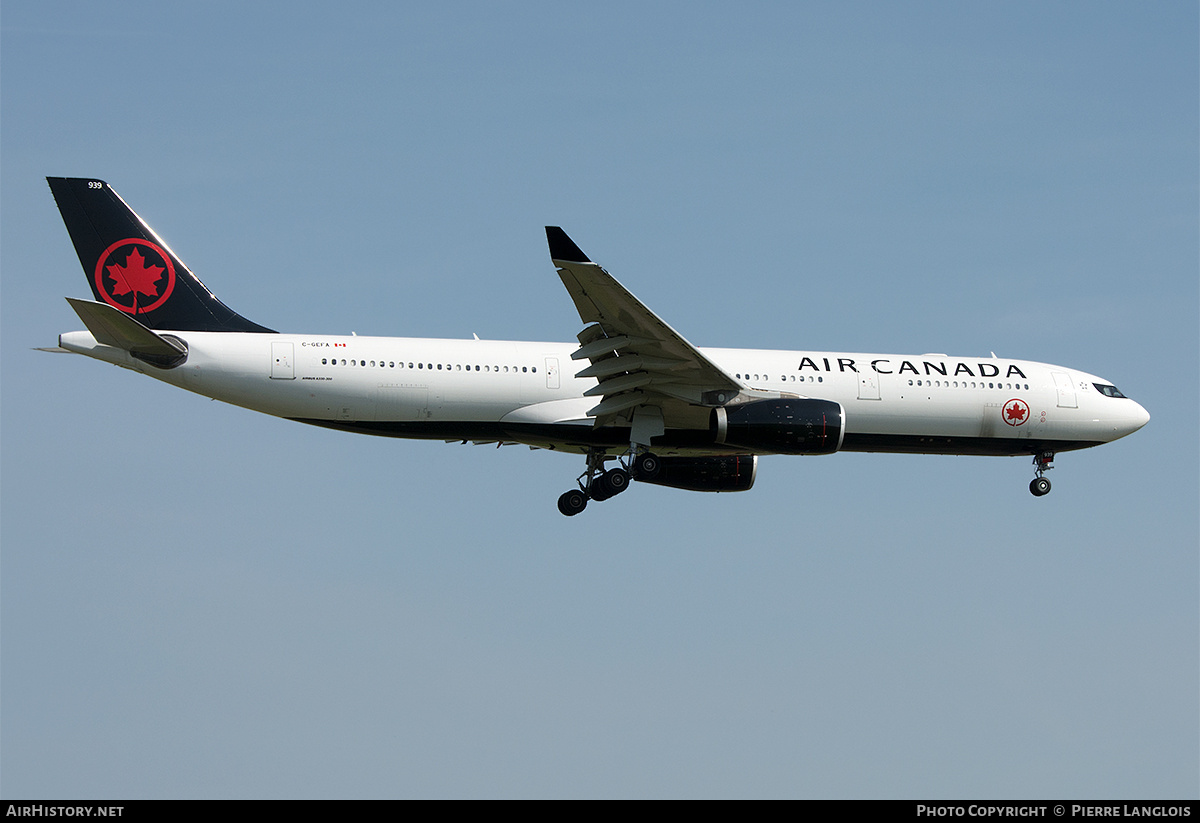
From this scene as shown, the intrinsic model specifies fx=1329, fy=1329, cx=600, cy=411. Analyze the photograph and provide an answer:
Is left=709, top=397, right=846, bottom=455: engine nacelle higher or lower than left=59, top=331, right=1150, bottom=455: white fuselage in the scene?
lower

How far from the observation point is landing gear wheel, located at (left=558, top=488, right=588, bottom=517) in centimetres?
3462

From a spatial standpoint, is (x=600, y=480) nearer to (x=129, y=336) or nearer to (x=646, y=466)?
(x=646, y=466)

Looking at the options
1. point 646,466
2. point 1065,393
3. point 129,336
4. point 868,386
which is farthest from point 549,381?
point 1065,393

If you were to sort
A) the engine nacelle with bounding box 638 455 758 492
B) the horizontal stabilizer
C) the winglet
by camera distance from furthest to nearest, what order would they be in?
the engine nacelle with bounding box 638 455 758 492
the horizontal stabilizer
the winglet

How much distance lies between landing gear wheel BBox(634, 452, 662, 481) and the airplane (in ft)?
0.18

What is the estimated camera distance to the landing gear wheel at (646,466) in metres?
33.2

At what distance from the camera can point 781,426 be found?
103 feet

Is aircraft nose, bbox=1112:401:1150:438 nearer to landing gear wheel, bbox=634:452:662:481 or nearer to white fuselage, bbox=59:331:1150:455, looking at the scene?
white fuselage, bbox=59:331:1150:455

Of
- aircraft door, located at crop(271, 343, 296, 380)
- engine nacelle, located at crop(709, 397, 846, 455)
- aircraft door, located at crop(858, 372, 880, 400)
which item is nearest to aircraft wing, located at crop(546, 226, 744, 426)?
engine nacelle, located at crop(709, 397, 846, 455)

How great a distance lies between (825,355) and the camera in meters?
35.6

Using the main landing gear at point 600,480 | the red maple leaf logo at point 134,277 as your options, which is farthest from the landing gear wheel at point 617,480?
the red maple leaf logo at point 134,277

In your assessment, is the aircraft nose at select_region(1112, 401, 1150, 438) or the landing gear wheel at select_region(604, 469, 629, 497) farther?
the aircraft nose at select_region(1112, 401, 1150, 438)
